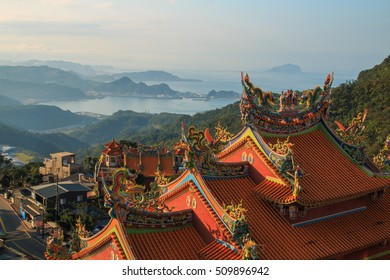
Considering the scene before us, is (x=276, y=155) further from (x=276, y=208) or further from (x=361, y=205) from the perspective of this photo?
(x=361, y=205)

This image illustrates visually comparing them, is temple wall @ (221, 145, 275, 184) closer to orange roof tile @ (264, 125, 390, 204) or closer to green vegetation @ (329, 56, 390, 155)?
orange roof tile @ (264, 125, 390, 204)

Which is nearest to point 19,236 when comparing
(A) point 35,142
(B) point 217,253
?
(B) point 217,253

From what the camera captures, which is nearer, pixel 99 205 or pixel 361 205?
pixel 361 205

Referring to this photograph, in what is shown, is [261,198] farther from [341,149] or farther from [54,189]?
[54,189]

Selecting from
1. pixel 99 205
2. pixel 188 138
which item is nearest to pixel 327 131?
pixel 188 138

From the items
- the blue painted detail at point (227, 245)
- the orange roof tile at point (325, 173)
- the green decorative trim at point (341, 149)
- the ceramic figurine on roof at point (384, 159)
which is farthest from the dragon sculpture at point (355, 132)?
the blue painted detail at point (227, 245)

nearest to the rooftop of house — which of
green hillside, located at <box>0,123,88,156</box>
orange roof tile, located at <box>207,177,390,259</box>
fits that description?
orange roof tile, located at <box>207,177,390,259</box>
